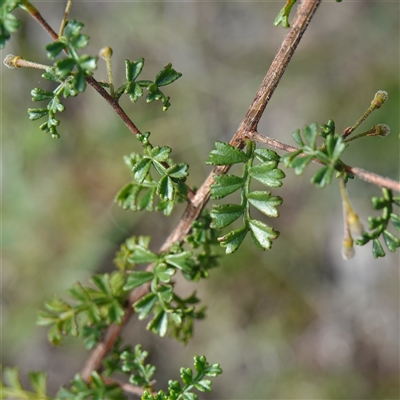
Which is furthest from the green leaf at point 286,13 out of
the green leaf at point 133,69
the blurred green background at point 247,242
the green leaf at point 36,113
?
the blurred green background at point 247,242

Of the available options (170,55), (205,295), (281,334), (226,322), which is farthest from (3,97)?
(281,334)

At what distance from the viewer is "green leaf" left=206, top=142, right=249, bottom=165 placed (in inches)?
62.4

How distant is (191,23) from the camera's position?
593 cm

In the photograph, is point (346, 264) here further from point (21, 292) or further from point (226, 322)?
point (21, 292)

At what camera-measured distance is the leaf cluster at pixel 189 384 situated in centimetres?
167

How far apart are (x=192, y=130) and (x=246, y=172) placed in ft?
12.5

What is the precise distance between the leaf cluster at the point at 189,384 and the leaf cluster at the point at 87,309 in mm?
601

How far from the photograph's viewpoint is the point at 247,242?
A: 5043mm

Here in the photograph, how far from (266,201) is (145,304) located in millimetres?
Result: 767

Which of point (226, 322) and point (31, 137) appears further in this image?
point (31, 137)

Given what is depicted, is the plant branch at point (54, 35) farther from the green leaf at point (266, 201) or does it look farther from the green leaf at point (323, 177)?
the green leaf at point (323, 177)

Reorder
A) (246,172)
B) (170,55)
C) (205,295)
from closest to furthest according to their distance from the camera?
(246,172), (205,295), (170,55)

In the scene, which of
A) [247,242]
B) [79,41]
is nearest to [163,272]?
[79,41]

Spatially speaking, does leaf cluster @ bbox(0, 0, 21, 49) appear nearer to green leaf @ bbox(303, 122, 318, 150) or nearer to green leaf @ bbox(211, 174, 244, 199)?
green leaf @ bbox(211, 174, 244, 199)
